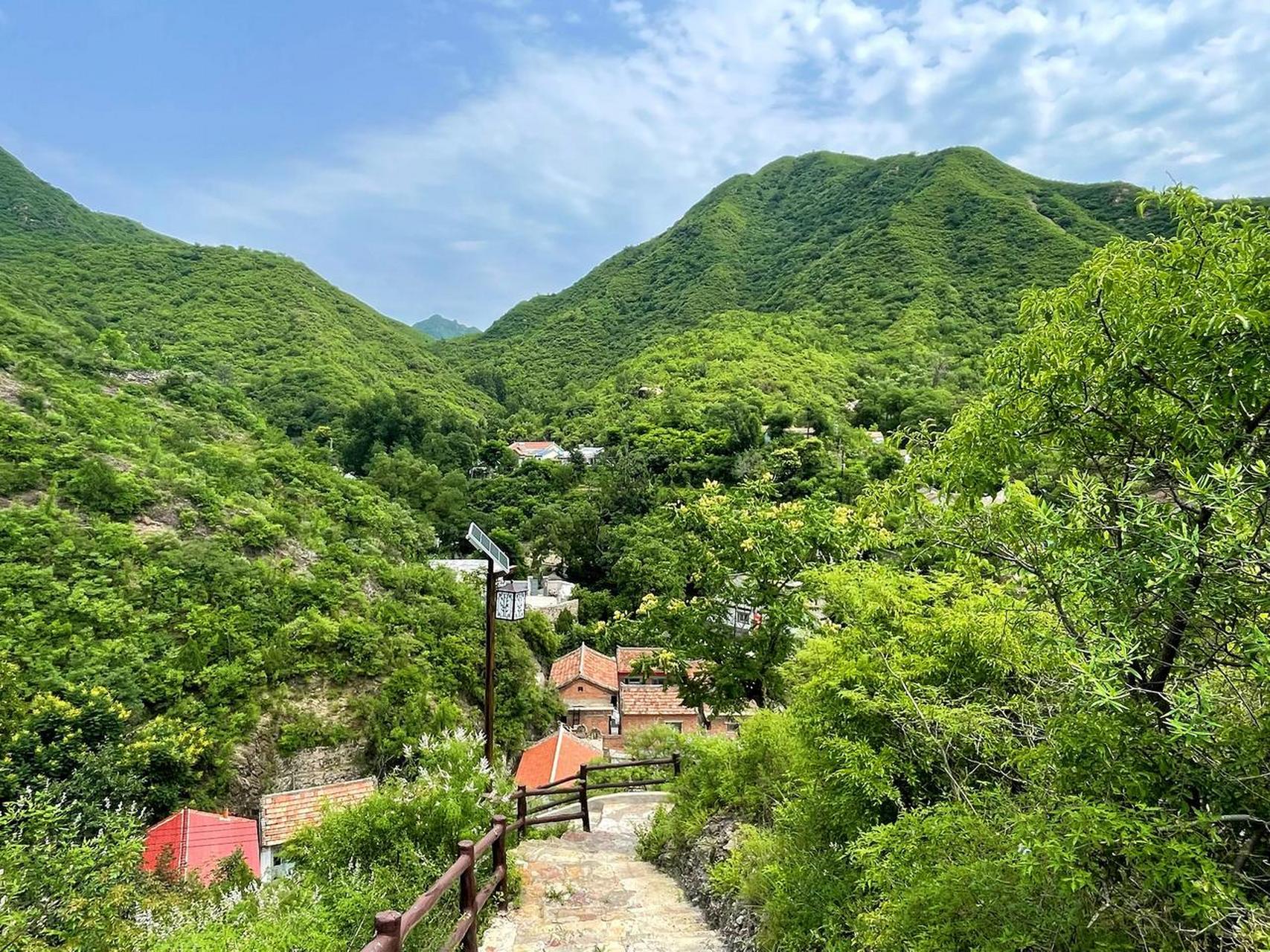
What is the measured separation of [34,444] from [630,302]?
249 feet

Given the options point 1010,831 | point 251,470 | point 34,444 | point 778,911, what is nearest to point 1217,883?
point 1010,831

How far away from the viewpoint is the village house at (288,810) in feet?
34.4

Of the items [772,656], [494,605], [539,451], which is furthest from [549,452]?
[494,605]

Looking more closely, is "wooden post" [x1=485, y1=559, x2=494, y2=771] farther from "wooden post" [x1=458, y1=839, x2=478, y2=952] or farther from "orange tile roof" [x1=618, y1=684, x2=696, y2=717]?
"orange tile roof" [x1=618, y1=684, x2=696, y2=717]

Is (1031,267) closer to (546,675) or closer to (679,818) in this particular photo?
(546,675)

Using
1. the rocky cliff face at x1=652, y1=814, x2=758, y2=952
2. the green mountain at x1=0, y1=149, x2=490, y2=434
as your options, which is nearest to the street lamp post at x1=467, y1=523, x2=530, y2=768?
the rocky cliff face at x1=652, y1=814, x2=758, y2=952

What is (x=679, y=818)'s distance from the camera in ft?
19.1

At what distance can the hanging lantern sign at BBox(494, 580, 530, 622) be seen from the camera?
6832 mm

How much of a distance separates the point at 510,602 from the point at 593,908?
10.6 ft

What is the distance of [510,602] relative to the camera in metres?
6.96

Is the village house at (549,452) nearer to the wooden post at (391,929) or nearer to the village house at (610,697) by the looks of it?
the village house at (610,697)

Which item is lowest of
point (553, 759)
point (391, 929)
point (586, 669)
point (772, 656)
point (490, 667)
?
point (586, 669)

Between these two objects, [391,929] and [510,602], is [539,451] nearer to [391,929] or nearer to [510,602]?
[510,602]

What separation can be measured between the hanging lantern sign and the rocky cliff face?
2.77 metres
